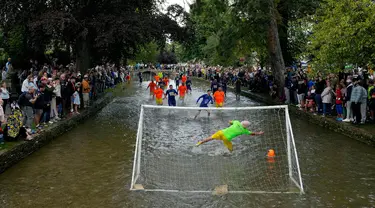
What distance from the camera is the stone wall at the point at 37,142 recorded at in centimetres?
1068

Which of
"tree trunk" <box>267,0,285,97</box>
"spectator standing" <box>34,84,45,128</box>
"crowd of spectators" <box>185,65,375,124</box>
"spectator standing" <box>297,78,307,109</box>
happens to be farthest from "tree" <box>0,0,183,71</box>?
"spectator standing" <box>297,78,307,109</box>

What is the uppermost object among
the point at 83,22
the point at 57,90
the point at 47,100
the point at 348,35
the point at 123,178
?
the point at 83,22

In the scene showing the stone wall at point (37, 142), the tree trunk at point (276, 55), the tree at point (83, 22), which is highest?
the tree at point (83, 22)

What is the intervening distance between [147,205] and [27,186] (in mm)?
3023

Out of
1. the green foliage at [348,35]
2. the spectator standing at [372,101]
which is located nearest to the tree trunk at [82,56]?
the green foliage at [348,35]

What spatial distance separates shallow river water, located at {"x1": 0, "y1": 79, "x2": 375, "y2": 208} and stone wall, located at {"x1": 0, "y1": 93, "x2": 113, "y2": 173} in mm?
195

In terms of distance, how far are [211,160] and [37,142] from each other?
5.39 meters

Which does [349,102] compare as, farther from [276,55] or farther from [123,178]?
[276,55]

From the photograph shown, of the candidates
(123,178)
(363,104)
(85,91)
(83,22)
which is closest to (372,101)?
(363,104)

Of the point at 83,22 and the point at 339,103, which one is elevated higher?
the point at 83,22

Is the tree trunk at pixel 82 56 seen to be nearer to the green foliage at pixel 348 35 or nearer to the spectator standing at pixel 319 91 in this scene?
the spectator standing at pixel 319 91

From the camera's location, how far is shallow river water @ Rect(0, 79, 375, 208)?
27.1 feet

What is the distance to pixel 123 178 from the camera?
9883mm

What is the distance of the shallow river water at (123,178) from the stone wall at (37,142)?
0.64 feet
